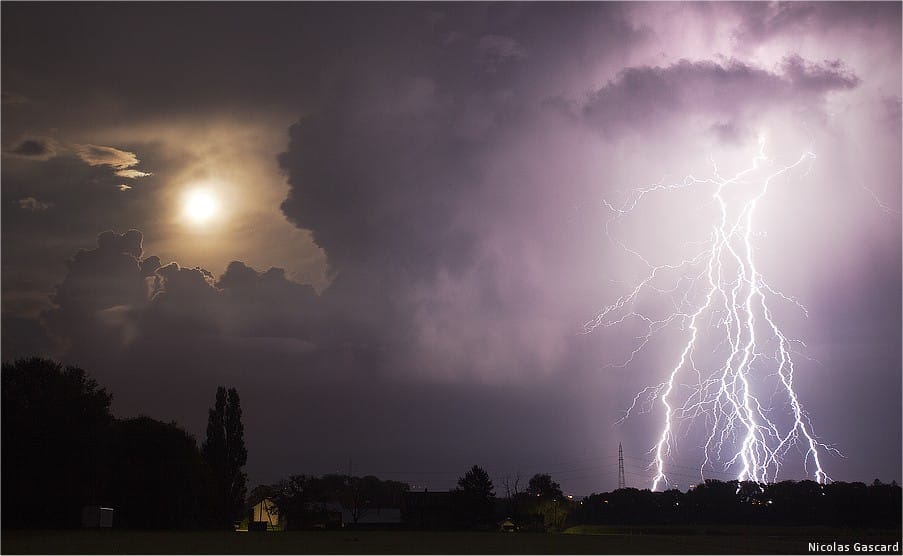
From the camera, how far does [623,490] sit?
120 metres

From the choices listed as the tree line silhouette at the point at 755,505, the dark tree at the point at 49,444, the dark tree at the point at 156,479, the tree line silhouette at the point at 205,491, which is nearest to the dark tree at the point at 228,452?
the tree line silhouette at the point at 205,491

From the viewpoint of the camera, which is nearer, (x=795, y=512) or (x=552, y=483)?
(x=795, y=512)

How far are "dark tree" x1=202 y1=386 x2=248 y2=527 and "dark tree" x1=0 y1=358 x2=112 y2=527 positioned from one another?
54.2 feet

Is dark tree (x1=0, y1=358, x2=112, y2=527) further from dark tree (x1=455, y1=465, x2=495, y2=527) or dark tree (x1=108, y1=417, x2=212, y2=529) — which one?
dark tree (x1=455, y1=465, x2=495, y2=527)

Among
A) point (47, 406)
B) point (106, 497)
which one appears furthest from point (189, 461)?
point (47, 406)

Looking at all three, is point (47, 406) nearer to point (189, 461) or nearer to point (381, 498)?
point (189, 461)

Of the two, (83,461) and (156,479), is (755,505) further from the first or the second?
(83,461)

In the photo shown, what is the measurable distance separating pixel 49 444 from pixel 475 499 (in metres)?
41.1

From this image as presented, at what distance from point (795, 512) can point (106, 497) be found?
66230mm

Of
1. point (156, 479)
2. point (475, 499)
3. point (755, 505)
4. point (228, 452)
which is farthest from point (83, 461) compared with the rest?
point (755, 505)

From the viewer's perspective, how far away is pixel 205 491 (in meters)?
59.8

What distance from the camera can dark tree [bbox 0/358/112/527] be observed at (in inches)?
1925

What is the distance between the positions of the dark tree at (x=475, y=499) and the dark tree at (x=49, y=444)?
116 feet

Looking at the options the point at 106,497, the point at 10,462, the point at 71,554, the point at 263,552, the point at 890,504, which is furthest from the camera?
the point at 890,504
